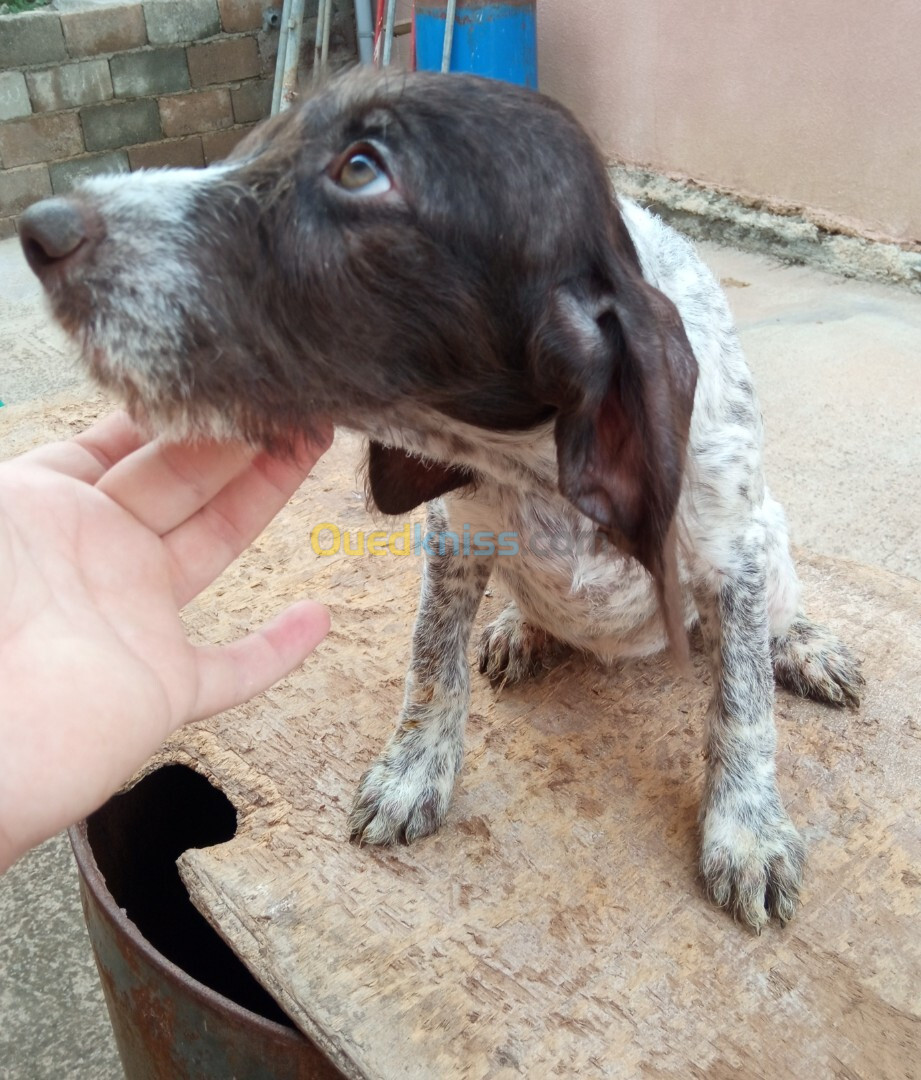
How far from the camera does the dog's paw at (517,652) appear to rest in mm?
2602

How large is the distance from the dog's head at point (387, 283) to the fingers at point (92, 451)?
33 centimetres

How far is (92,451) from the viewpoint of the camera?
1.95 m

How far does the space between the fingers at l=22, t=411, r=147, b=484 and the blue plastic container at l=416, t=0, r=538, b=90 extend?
4.82m

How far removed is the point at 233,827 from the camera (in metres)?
2.76

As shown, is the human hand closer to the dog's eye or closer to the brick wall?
the dog's eye

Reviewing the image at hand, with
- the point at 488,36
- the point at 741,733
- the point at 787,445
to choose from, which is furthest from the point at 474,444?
the point at 488,36

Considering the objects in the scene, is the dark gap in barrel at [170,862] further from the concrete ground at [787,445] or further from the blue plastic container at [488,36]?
the blue plastic container at [488,36]

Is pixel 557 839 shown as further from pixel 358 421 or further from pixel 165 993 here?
pixel 358 421

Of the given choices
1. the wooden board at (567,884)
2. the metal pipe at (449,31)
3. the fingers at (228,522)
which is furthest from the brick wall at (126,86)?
the fingers at (228,522)

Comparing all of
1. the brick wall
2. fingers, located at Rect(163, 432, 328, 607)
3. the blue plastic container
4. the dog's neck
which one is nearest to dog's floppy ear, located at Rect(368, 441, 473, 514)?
the dog's neck

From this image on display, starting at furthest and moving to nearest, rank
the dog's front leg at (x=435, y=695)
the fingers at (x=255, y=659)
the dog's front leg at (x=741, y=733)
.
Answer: the dog's front leg at (x=435, y=695) < the dog's front leg at (x=741, y=733) < the fingers at (x=255, y=659)

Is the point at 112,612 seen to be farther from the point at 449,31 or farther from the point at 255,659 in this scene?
the point at 449,31

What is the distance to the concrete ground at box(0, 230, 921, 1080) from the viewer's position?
286 centimetres

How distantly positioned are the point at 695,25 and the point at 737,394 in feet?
15.2
